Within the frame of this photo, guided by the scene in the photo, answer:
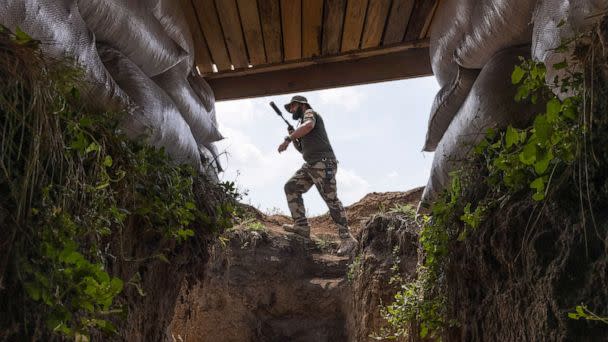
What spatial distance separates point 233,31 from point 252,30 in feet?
0.42

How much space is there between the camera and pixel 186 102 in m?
2.90

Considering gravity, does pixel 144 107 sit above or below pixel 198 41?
below

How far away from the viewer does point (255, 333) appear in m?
6.03

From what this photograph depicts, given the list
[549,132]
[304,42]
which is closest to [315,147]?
[304,42]

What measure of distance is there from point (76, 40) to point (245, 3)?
1.88 meters

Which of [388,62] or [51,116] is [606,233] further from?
[388,62]

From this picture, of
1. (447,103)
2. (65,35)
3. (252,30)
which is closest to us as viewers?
(65,35)

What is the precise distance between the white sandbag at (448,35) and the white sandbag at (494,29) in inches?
3.1

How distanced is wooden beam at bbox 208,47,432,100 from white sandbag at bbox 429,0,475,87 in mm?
1257

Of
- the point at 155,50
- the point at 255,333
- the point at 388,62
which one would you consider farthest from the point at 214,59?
the point at 255,333

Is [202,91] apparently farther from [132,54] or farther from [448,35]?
[448,35]

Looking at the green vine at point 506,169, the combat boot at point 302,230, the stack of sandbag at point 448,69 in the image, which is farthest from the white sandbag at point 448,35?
the combat boot at point 302,230

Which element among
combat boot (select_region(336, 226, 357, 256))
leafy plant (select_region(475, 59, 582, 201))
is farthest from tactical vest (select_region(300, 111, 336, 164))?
leafy plant (select_region(475, 59, 582, 201))

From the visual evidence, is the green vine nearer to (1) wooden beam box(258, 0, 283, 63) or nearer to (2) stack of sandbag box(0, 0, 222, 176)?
(2) stack of sandbag box(0, 0, 222, 176)
